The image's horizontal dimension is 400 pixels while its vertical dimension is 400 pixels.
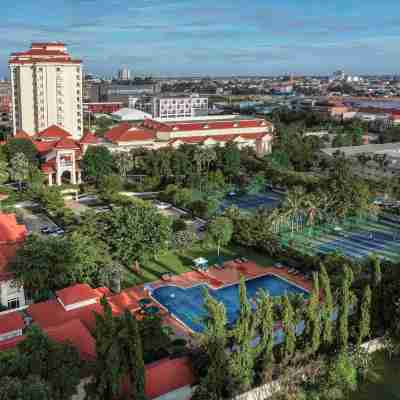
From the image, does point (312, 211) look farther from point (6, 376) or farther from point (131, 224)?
point (6, 376)

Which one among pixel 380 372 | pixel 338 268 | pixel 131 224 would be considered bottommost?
pixel 380 372

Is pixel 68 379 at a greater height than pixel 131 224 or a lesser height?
lesser

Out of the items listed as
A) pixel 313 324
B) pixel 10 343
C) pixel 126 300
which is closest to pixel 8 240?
pixel 126 300

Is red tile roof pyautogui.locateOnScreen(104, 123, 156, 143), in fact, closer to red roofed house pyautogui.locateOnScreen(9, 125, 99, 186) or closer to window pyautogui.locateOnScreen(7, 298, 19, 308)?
red roofed house pyautogui.locateOnScreen(9, 125, 99, 186)

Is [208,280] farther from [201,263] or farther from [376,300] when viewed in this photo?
[376,300]

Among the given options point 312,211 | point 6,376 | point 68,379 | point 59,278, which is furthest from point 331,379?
point 312,211

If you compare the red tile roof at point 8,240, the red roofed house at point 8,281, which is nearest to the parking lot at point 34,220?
the red tile roof at point 8,240
